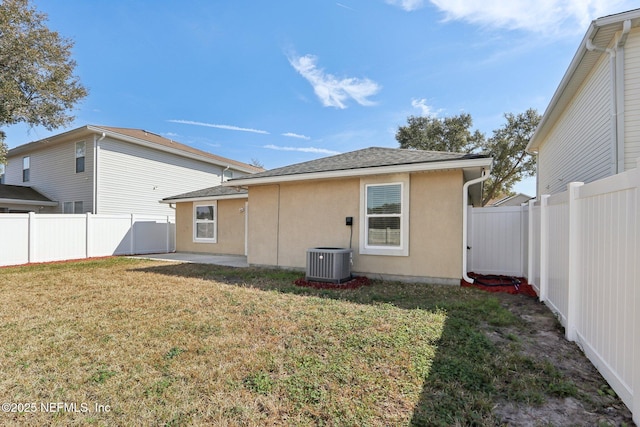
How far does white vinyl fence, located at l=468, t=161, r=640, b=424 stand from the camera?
6.93ft

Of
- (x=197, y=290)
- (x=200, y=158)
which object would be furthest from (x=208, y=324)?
(x=200, y=158)

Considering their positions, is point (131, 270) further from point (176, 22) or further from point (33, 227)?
point (176, 22)

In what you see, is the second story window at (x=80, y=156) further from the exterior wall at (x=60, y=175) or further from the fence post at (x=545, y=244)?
the fence post at (x=545, y=244)

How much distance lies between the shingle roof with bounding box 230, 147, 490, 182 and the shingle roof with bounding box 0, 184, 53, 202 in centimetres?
1304

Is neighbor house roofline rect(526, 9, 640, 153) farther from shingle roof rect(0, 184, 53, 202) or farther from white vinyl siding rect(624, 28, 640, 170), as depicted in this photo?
shingle roof rect(0, 184, 53, 202)

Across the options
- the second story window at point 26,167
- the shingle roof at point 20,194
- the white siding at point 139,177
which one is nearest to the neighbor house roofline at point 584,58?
the white siding at point 139,177

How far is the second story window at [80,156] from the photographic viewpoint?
14016 mm

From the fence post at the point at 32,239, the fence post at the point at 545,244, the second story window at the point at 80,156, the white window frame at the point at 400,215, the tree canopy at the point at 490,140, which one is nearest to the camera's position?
the fence post at the point at 545,244

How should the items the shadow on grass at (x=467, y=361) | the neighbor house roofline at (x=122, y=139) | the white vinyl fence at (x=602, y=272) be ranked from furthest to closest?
the neighbor house roofline at (x=122, y=139), the shadow on grass at (x=467, y=361), the white vinyl fence at (x=602, y=272)

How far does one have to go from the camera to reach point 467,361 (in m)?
2.91

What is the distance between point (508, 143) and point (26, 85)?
26.0 m

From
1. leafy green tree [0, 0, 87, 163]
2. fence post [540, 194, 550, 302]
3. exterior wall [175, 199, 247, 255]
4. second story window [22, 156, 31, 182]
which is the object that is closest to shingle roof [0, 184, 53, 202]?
second story window [22, 156, 31, 182]

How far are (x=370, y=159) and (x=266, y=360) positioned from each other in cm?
572

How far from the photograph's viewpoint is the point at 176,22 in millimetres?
10625
